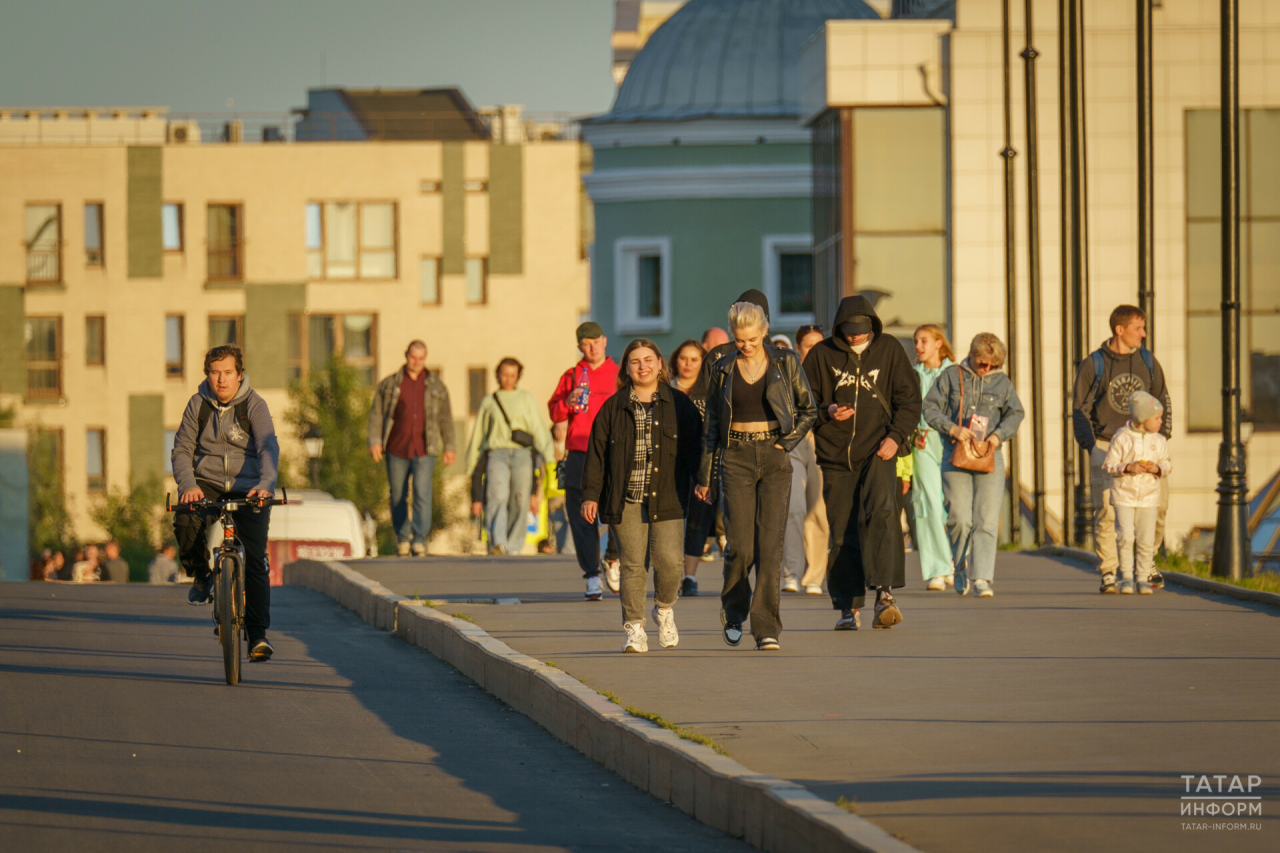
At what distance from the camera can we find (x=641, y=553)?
1079cm

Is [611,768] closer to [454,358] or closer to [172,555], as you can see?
[172,555]

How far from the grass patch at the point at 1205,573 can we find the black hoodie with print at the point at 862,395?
3.49 meters

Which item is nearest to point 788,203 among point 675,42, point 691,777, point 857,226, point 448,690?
point 675,42

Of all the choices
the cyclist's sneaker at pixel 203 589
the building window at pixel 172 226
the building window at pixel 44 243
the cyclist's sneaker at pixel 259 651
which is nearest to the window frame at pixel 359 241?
the building window at pixel 172 226

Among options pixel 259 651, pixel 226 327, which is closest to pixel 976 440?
pixel 259 651

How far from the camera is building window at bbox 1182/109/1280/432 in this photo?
107ft

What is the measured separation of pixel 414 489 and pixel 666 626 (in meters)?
8.79

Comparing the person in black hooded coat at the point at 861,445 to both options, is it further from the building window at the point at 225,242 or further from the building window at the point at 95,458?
the building window at the point at 95,458

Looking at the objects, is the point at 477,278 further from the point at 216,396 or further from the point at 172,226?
the point at 216,396

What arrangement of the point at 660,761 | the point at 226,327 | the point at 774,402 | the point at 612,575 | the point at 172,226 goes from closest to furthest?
the point at 660,761
the point at 774,402
the point at 612,575
the point at 172,226
the point at 226,327

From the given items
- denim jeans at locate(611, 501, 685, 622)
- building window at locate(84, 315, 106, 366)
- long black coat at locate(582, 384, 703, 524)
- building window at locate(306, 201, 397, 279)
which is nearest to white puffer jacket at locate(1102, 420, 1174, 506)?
long black coat at locate(582, 384, 703, 524)

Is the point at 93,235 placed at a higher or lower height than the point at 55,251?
higher

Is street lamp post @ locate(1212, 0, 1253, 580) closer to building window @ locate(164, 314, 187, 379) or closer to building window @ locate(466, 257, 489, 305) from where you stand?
building window @ locate(466, 257, 489, 305)

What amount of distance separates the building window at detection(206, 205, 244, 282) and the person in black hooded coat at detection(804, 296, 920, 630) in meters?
53.1
